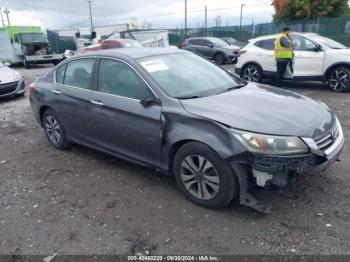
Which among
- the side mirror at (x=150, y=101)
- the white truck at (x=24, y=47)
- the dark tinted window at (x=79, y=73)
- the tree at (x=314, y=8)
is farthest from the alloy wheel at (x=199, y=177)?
the tree at (x=314, y=8)

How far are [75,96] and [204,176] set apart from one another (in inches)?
89.6

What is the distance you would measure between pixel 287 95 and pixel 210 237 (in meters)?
1.95

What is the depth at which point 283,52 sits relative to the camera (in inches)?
358

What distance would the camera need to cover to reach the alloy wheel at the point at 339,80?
9.00m

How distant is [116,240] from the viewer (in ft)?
10.4

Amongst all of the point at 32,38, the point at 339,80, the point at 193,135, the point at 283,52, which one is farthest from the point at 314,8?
the point at 193,135

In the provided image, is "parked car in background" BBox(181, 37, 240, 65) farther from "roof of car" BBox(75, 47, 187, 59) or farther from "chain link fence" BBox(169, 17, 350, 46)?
"roof of car" BBox(75, 47, 187, 59)

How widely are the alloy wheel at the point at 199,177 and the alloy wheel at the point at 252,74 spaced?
7.62m

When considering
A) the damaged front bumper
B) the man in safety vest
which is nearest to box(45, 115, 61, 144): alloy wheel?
the damaged front bumper

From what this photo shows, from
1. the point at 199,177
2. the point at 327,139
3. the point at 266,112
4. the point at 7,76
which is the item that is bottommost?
the point at 199,177

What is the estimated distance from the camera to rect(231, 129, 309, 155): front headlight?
3059 mm

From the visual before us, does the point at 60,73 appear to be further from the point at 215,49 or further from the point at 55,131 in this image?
the point at 215,49

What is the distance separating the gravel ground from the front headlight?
69 centimetres

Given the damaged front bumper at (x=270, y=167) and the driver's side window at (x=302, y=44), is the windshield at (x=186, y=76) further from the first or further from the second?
the driver's side window at (x=302, y=44)
